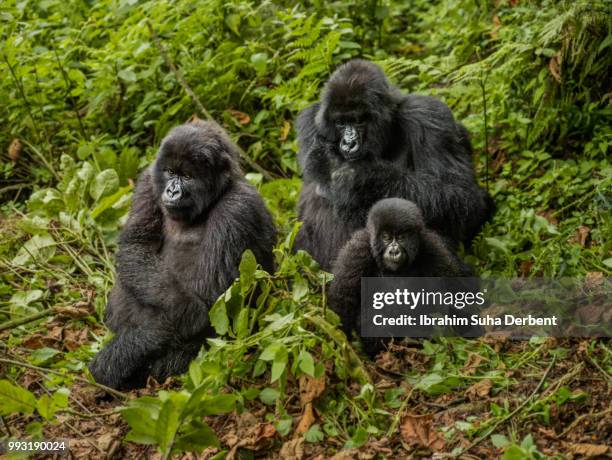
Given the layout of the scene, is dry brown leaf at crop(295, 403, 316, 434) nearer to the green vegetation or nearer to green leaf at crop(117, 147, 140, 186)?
the green vegetation

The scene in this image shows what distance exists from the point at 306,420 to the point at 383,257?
124 cm

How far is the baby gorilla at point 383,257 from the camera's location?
15.7 ft

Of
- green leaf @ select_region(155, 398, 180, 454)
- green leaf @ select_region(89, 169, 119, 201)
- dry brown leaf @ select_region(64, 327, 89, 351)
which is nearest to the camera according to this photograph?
green leaf @ select_region(155, 398, 180, 454)

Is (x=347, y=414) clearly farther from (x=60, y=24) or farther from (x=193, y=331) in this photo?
(x=60, y=24)

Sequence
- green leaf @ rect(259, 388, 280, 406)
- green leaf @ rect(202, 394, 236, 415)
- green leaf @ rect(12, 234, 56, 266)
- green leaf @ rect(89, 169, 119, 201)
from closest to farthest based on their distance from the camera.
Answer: green leaf @ rect(202, 394, 236, 415)
green leaf @ rect(259, 388, 280, 406)
green leaf @ rect(12, 234, 56, 266)
green leaf @ rect(89, 169, 119, 201)

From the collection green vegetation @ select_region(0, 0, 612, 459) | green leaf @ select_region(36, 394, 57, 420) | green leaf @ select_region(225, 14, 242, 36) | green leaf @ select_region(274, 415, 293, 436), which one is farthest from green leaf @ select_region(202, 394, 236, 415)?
green leaf @ select_region(225, 14, 242, 36)

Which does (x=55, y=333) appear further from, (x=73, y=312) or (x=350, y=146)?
(x=350, y=146)

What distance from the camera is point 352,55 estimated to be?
7.59 metres

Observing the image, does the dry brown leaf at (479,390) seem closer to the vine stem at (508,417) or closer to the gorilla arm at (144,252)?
the vine stem at (508,417)

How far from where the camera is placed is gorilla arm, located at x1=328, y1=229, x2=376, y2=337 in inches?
190

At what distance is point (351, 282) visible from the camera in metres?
4.84

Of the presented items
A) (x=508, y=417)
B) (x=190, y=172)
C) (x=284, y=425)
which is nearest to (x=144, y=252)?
(x=190, y=172)

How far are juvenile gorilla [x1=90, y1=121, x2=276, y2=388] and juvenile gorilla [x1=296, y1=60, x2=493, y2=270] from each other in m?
0.70

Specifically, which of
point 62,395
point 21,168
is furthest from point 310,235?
point 21,168
